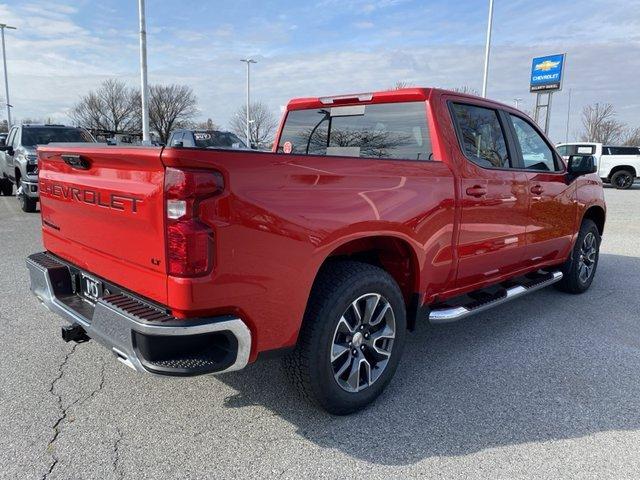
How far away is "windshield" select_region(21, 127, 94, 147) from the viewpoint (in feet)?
38.5

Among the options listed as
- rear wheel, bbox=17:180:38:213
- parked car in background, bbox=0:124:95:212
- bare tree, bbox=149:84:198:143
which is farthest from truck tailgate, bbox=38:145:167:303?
bare tree, bbox=149:84:198:143

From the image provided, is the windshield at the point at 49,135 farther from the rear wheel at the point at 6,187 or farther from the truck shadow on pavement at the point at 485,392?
the truck shadow on pavement at the point at 485,392

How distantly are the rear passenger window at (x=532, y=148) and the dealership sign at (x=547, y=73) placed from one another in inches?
958

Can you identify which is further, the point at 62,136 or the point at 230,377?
the point at 62,136

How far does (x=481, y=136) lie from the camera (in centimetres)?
387

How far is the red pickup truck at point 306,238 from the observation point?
2234 mm

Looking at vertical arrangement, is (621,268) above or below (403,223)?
below

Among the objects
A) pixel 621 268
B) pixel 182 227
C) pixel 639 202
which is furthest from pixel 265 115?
pixel 182 227

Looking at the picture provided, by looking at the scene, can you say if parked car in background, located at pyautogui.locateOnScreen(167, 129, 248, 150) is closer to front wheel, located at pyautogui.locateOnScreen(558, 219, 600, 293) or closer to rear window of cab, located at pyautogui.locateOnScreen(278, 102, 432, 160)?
rear window of cab, located at pyautogui.locateOnScreen(278, 102, 432, 160)

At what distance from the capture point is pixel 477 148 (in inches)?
149

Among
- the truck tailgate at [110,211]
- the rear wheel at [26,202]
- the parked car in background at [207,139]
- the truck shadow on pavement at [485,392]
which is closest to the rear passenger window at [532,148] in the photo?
the truck shadow on pavement at [485,392]

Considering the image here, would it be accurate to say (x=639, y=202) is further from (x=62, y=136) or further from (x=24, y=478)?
(x=24, y=478)

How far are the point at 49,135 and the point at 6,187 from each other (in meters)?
4.31

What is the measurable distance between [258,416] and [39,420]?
1205mm
